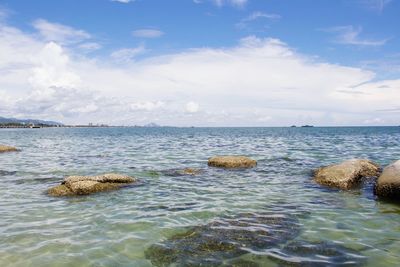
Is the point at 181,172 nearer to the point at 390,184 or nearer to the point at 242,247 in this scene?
the point at 390,184

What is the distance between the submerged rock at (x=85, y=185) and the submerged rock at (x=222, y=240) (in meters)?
6.42

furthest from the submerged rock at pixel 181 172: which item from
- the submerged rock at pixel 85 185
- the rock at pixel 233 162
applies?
the submerged rock at pixel 85 185

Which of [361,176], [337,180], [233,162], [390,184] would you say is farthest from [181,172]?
[390,184]

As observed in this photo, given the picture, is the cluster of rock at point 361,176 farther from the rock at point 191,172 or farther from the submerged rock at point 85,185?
the submerged rock at point 85,185

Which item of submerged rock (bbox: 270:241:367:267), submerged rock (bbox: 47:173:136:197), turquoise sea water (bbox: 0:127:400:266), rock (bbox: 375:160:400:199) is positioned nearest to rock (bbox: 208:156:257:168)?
turquoise sea water (bbox: 0:127:400:266)

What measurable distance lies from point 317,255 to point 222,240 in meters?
2.16

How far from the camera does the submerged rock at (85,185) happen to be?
569 inches

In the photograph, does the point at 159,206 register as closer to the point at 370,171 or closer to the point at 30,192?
the point at 30,192

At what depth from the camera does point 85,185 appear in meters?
14.8

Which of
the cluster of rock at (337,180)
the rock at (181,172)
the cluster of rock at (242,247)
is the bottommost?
the cluster of rock at (242,247)

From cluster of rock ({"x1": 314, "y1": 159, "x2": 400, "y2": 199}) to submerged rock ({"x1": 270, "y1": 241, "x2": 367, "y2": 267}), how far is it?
20.0 ft

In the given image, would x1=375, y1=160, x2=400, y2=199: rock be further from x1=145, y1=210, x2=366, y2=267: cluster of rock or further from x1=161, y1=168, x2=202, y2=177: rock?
x1=161, y1=168, x2=202, y2=177: rock

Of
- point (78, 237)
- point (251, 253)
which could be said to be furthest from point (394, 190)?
point (78, 237)

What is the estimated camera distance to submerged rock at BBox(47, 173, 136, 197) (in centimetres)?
1445
